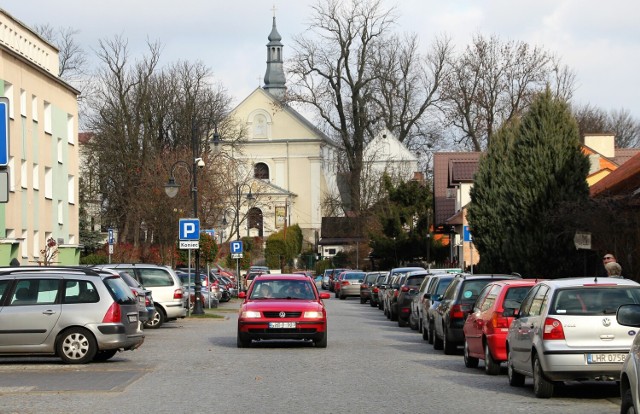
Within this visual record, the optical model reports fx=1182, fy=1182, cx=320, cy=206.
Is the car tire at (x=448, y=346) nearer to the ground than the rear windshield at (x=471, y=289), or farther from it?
nearer to the ground

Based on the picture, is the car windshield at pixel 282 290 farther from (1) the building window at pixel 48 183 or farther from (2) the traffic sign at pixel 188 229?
(1) the building window at pixel 48 183

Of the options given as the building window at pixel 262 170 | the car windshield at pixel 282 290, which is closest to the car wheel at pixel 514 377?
the car windshield at pixel 282 290

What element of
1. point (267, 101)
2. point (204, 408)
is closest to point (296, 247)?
point (267, 101)

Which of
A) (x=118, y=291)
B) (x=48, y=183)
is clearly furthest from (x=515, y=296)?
(x=48, y=183)

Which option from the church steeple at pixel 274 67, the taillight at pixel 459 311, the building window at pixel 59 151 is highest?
the church steeple at pixel 274 67

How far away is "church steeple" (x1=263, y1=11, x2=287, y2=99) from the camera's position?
12838cm

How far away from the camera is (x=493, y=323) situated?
1770cm

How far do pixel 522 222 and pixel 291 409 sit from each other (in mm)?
24603

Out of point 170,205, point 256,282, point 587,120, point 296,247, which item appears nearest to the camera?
point 256,282

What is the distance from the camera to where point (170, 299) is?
105ft

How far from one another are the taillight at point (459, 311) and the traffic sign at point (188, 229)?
17108 millimetres

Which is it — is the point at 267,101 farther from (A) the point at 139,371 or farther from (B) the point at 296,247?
(A) the point at 139,371

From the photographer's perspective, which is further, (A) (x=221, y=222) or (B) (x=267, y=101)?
(B) (x=267, y=101)

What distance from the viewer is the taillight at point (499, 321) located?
693 inches
